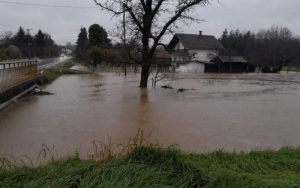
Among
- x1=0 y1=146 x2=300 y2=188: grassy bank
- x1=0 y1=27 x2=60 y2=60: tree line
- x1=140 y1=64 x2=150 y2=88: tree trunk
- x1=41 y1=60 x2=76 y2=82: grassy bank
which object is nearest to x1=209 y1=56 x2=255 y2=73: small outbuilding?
x1=41 y1=60 x2=76 y2=82: grassy bank

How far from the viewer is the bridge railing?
19.3 meters

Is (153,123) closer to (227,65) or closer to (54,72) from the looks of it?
(54,72)

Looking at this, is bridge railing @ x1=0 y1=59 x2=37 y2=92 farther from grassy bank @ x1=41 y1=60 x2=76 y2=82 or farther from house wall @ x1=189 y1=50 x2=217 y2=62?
house wall @ x1=189 y1=50 x2=217 y2=62

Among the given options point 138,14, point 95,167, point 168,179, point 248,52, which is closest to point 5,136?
point 95,167

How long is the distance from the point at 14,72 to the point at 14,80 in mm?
588

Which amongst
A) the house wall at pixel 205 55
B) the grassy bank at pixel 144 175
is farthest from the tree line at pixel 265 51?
the grassy bank at pixel 144 175

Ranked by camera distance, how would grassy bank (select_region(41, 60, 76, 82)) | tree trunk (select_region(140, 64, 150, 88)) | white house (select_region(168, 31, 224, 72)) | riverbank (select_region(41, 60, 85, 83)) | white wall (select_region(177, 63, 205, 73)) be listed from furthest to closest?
white house (select_region(168, 31, 224, 72)) → white wall (select_region(177, 63, 205, 73)) → grassy bank (select_region(41, 60, 76, 82)) → riverbank (select_region(41, 60, 85, 83)) → tree trunk (select_region(140, 64, 150, 88))

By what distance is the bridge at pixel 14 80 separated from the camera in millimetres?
18844

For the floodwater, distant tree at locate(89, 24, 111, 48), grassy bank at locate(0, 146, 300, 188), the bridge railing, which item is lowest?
the floodwater

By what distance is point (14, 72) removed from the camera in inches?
886

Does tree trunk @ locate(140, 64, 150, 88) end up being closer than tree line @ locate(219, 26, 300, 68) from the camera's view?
Yes

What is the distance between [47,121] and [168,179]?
10.8m

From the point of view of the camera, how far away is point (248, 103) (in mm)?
20547

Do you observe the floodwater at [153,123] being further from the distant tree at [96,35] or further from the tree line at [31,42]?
the tree line at [31,42]
